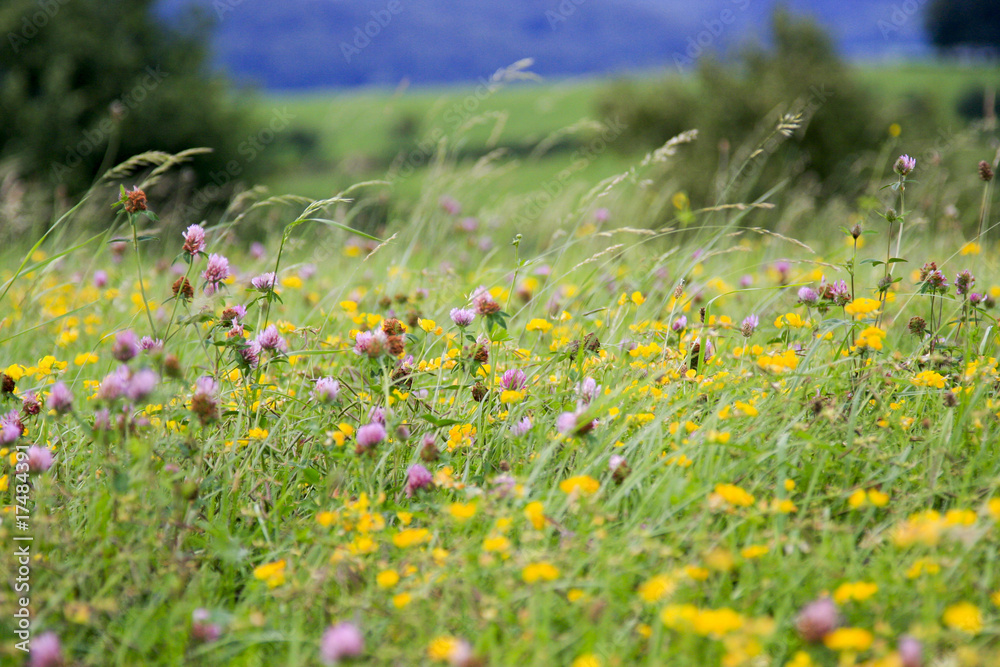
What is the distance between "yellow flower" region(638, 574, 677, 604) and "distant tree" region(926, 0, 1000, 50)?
6027 centimetres

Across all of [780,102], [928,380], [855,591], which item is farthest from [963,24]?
[855,591]

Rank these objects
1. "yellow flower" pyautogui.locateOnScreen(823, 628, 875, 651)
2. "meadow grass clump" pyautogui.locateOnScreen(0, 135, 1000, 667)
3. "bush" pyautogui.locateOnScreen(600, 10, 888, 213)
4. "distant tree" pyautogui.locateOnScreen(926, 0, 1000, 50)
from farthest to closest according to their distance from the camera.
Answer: "distant tree" pyautogui.locateOnScreen(926, 0, 1000, 50) < "bush" pyautogui.locateOnScreen(600, 10, 888, 213) < "meadow grass clump" pyautogui.locateOnScreen(0, 135, 1000, 667) < "yellow flower" pyautogui.locateOnScreen(823, 628, 875, 651)

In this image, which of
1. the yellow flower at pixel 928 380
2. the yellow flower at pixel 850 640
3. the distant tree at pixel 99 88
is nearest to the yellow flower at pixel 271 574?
the yellow flower at pixel 850 640

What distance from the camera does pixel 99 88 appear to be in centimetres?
1272

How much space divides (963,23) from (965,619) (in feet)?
214

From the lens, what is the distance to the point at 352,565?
1393 millimetres

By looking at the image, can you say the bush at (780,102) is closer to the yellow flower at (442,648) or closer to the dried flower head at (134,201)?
the dried flower head at (134,201)

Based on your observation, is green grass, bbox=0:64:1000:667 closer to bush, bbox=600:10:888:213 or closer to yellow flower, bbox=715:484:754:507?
yellow flower, bbox=715:484:754:507

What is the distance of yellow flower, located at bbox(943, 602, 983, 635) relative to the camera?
1032 mm

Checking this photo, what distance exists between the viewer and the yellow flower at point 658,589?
1.15m

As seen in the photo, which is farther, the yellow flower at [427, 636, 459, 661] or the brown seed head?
the brown seed head

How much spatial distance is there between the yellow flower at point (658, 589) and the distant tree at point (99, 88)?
12819mm

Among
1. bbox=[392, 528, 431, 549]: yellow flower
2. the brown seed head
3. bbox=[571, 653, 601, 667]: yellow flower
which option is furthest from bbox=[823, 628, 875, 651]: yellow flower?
the brown seed head

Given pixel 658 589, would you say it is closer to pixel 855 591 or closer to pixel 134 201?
pixel 855 591
